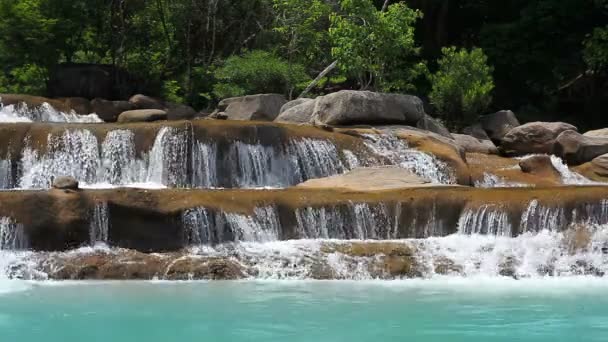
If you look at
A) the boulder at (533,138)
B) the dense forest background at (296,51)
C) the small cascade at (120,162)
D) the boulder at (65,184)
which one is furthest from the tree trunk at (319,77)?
the boulder at (65,184)

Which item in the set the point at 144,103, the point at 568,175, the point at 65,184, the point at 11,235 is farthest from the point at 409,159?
the point at 144,103

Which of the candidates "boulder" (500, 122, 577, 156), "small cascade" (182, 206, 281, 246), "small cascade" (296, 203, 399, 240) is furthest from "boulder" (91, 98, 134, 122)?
"small cascade" (296, 203, 399, 240)

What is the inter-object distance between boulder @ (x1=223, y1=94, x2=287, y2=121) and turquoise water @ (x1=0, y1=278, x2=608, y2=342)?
11.1 meters

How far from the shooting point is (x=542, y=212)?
12320 mm

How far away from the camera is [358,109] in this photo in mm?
19328

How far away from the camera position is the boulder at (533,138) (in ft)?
68.9

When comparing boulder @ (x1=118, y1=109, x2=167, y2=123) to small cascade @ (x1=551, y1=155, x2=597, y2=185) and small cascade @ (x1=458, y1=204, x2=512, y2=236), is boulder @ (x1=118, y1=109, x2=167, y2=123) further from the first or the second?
small cascade @ (x1=458, y1=204, x2=512, y2=236)

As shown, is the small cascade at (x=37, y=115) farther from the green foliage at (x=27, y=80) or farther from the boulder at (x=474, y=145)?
the boulder at (x=474, y=145)

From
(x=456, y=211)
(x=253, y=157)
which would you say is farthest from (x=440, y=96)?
(x=456, y=211)

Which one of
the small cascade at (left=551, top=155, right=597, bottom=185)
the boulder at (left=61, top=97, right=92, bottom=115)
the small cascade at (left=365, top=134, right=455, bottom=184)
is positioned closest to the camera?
the small cascade at (left=365, top=134, right=455, bottom=184)

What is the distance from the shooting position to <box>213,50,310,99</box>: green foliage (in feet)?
81.0

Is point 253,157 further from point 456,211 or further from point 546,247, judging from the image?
point 546,247

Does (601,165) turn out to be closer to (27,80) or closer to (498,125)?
(498,125)

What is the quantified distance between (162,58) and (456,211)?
17728 mm
